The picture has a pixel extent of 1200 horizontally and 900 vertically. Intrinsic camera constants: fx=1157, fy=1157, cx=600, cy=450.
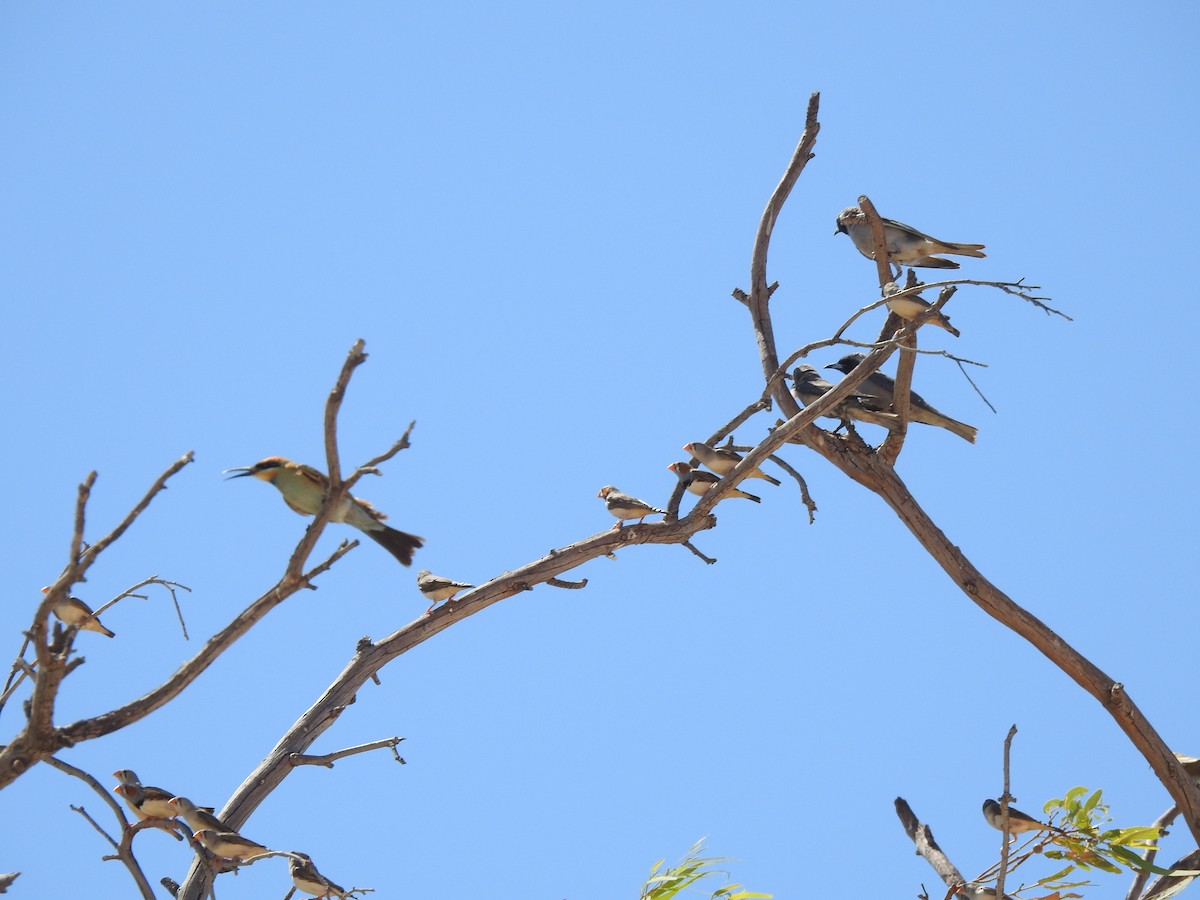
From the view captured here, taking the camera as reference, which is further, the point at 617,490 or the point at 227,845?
the point at 617,490

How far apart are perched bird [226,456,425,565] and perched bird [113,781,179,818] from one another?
8.54 ft

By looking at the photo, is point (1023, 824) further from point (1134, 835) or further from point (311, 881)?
point (311, 881)

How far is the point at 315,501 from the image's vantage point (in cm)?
601

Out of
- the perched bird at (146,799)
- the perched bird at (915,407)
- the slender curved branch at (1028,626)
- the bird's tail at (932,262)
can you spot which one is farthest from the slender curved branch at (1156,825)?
the perched bird at (146,799)

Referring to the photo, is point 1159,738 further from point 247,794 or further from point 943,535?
point 247,794

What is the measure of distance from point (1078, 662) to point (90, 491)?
6325mm

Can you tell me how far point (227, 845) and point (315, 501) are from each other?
217cm

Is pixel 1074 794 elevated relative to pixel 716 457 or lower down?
lower down

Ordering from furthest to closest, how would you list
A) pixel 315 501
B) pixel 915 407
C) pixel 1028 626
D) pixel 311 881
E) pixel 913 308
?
pixel 915 407 → pixel 1028 626 → pixel 913 308 → pixel 311 881 → pixel 315 501

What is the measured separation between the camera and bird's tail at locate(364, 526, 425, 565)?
6.06m

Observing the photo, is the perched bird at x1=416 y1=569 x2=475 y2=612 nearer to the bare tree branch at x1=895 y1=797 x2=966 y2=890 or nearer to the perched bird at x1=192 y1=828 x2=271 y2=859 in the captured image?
the perched bird at x1=192 y1=828 x2=271 y2=859

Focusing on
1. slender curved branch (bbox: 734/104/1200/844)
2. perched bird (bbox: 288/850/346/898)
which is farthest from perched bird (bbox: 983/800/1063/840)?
perched bird (bbox: 288/850/346/898)

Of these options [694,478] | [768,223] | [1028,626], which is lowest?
[1028,626]

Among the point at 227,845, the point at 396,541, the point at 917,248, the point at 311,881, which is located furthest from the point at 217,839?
the point at 917,248
